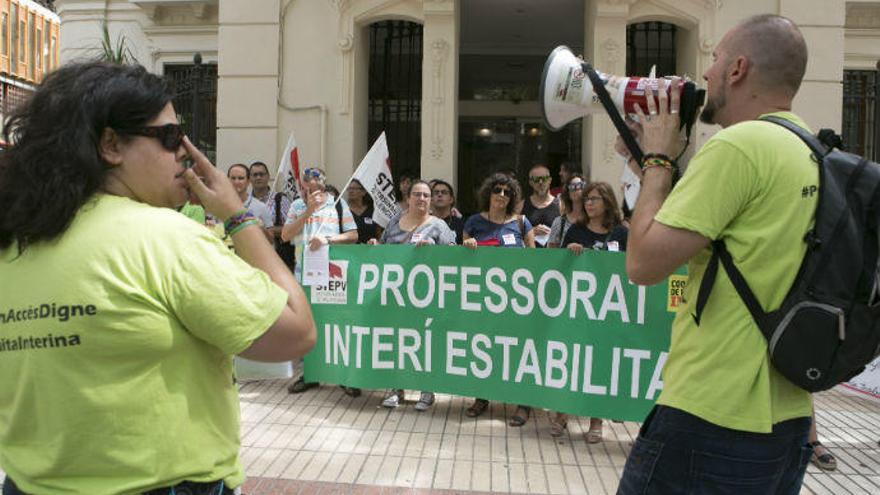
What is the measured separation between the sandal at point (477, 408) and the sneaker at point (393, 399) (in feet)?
2.03

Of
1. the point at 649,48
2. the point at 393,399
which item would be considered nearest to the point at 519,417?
the point at 393,399

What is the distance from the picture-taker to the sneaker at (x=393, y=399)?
6.66 meters

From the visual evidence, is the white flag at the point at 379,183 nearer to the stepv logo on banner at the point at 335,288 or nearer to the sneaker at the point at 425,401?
the stepv logo on banner at the point at 335,288

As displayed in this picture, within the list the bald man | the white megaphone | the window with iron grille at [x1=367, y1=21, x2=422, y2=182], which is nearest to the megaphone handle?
the white megaphone

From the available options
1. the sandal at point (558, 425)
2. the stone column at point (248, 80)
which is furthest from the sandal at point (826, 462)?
the stone column at point (248, 80)

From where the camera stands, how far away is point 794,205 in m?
1.90

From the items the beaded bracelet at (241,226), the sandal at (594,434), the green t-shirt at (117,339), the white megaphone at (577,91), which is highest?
the white megaphone at (577,91)

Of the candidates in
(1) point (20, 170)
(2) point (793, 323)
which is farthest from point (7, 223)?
(2) point (793, 323)

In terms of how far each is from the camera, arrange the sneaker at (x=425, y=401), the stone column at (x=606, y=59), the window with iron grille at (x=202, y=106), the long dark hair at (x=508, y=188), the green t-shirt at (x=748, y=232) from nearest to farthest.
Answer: the green t-shirt at (x=748, y=232), the sneaker at (x=425, y=401), the long dark hair at (x=508, y=188), the stone column at (x=606, y=59), the window with iron grille at (x=202, y=106)

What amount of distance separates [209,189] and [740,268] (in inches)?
52.8

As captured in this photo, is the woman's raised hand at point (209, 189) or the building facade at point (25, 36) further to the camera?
the building facade at point (25, 36)

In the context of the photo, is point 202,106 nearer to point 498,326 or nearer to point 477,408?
point 477,408

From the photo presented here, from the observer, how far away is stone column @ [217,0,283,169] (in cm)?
1136

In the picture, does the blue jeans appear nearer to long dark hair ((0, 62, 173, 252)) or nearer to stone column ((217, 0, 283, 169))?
long dark hair ((0, 62, 173, 252))
